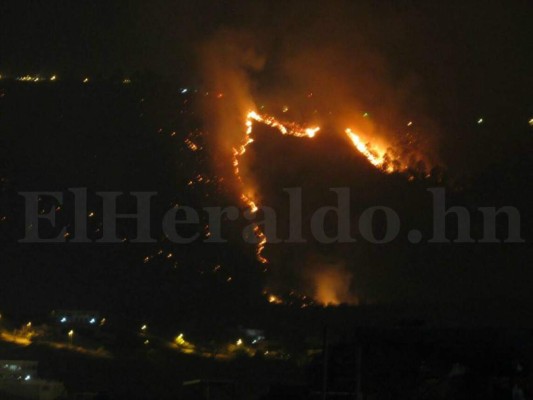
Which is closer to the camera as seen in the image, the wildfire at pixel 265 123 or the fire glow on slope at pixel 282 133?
the fire glow on slope at pixel 282 133

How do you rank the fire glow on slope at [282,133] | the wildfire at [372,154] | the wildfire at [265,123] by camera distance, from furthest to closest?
the wildfire at [265,123] < the wildfire at [372,154] < the fire glow on slope at [282,133]

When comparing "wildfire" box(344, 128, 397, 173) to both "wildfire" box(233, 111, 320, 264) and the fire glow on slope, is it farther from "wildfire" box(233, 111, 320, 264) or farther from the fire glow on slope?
"wildfire" box(233, 111, 320, 264)

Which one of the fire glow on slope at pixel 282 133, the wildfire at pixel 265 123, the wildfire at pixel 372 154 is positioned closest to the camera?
the fire glow on slope at pixel 282 133

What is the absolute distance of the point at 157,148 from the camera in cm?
1261

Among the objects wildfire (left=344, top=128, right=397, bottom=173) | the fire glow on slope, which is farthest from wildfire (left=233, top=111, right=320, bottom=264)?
wildfire (left=344, top=128, right=397, bottom=173)

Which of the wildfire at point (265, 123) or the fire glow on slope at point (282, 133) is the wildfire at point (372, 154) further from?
the wildfire at point (265, 123)

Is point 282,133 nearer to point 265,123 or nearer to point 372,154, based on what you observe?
point 265,123

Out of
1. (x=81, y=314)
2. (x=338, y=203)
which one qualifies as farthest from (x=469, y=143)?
(x=81, y=314)

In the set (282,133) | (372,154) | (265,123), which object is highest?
(265,123)

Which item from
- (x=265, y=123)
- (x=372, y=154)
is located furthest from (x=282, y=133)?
(x=372, y=154)

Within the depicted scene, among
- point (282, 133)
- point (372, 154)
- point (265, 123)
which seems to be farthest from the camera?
point (265, 123)

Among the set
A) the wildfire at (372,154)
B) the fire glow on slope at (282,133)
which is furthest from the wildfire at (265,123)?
the wildfire at (372,154)

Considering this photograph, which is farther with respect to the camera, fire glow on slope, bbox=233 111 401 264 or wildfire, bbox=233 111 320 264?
wildfire, bbox=233 111 320 264

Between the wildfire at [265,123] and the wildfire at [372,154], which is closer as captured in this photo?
the wildfire at [372,154]
